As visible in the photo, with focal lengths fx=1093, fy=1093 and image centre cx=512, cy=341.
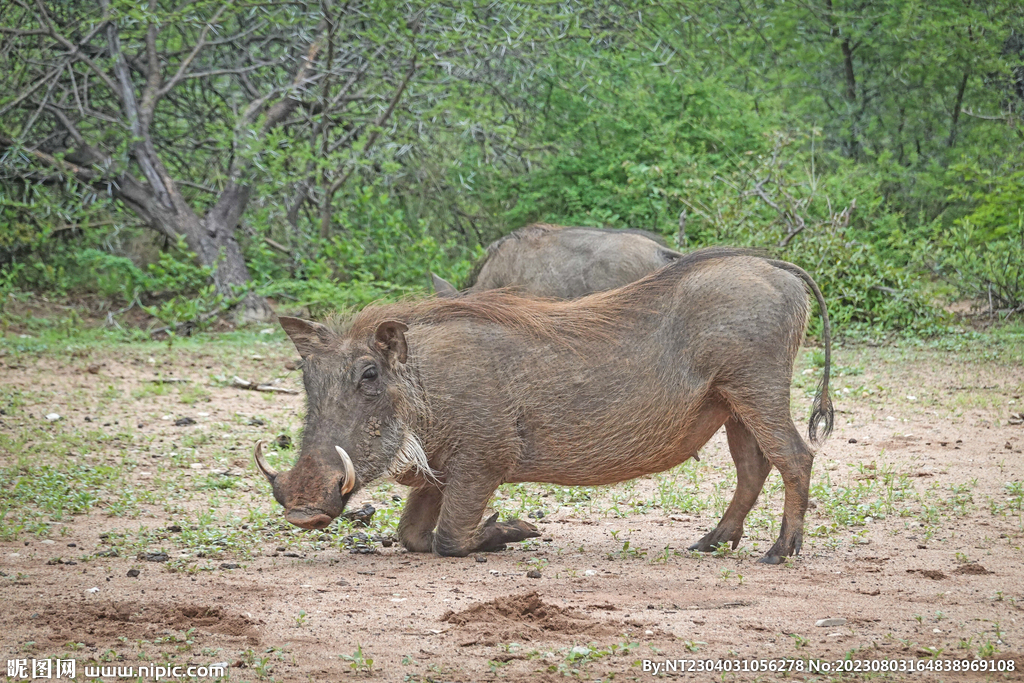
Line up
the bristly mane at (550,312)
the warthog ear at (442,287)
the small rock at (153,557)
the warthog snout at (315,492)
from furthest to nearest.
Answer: the warthog ear at (442,287)
the bristly mane at (550,312)
the small rock at (153,557)
the warthog snout at (315,492)

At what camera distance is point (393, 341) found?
4242 mm

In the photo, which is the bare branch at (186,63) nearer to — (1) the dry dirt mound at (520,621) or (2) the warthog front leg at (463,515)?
(2) the warthog front leg at (463,515)

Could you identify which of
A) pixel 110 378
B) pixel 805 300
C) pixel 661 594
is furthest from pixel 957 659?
pixel 110 378

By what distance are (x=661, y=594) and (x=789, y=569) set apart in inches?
23.8

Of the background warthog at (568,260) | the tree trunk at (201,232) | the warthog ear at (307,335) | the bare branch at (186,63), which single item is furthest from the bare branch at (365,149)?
the warthog ear at (307,335)

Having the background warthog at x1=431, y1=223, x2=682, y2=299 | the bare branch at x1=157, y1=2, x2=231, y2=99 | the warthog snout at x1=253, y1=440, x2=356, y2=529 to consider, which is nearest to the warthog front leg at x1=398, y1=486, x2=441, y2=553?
the warthog snout at x1=253, y1=440, x2=356, y2=529

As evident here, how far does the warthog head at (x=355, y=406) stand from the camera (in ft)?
13.4

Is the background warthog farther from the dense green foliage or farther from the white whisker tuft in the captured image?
the dense green foliage

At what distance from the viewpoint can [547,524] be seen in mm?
4852

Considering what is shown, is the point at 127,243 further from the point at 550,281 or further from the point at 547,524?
the point at 547,524

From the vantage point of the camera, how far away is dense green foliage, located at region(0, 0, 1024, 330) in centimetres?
964

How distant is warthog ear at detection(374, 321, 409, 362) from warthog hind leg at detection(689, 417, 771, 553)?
1325 millimetres

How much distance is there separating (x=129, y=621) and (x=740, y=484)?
7.80 ft

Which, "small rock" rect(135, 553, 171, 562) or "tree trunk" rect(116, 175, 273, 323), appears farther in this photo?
"tree trunk" rect(116, 175, 273, 323)
